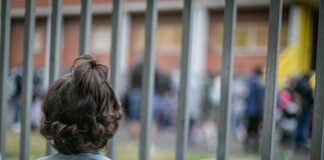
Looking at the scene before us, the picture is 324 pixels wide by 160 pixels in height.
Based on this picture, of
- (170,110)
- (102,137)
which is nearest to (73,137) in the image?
(102,137)

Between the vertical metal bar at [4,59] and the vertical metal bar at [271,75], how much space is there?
123 centimetres

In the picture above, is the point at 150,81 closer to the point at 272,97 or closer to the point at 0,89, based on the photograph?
the point at 272,97

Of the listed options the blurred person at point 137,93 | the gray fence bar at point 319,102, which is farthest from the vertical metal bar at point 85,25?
the blurred person at point 137,93

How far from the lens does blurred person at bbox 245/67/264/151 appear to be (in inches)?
359

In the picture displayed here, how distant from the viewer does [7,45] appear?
2.24 metres

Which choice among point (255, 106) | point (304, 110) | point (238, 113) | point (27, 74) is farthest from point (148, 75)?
point (238, 113)

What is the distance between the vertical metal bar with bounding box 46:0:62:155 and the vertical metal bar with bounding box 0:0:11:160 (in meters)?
0.29

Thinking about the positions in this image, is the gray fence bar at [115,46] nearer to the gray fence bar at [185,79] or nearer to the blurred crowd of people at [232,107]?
the gray fence bar at [185,79]

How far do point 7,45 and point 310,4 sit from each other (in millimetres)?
15801

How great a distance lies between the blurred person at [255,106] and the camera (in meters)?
9.11

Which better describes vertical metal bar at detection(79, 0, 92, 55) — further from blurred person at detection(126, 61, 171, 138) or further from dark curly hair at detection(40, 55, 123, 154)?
blurred person at detection(126, 61, 171, 138)

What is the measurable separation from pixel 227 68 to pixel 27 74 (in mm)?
940

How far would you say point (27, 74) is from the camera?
214 centimetres

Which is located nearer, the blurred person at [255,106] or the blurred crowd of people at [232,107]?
the blurred crowd of people at [232,107]
